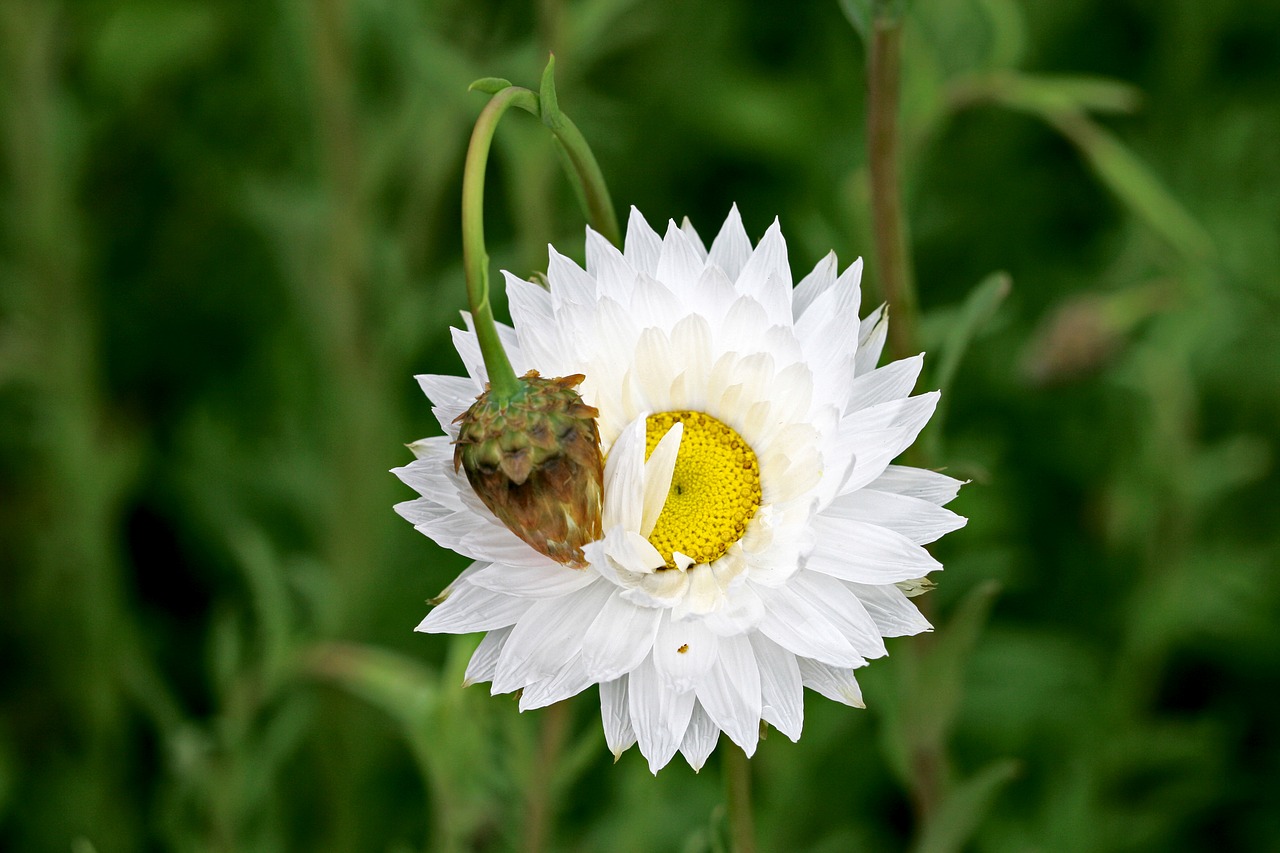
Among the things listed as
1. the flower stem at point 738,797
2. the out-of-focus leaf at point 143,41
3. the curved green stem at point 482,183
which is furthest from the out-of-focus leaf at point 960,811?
the out-of-focus leaf at point 143,41

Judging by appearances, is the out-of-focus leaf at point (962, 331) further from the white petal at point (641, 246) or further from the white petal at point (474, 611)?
the white petal at point (474, 611)

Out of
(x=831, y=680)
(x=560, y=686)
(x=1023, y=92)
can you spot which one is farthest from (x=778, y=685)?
(x=1023, y=92)

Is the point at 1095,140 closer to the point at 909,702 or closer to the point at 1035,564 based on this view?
the point at 909,702

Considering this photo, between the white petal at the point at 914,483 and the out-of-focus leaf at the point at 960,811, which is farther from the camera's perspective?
the out-of-focus leaf at the point at 960,811

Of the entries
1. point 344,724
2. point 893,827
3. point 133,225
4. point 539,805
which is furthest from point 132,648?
point 893,827

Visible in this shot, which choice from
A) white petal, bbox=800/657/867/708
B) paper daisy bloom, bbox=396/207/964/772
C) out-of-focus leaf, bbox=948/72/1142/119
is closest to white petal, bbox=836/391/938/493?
paper daisy bloom, bbox=396/207/964/772
